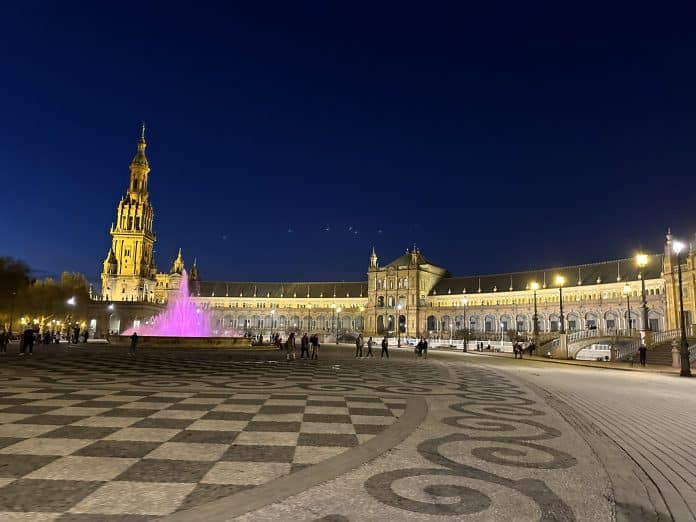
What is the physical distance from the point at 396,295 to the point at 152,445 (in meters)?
144

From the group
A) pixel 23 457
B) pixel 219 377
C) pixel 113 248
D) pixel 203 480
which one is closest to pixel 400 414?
pixel 203 480

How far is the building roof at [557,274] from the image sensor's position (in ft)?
357

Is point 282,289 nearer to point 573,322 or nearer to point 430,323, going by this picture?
point 430,323

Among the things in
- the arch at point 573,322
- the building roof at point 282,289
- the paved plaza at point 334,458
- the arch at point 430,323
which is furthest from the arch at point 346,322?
the paved plaza at point 334,458

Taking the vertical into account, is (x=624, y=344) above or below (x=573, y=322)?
below

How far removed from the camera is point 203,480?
619 cm

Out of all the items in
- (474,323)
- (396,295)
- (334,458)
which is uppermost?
(396,295)

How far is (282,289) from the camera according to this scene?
171750 millimetres

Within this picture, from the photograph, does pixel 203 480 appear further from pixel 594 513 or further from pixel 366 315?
pixel 366 315

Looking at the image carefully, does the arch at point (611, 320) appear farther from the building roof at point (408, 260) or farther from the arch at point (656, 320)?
the building roof at point (408, 260)

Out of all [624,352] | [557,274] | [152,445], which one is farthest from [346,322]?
[152,445]

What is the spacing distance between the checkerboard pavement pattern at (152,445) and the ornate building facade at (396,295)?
314ft

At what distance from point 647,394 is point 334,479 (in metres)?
16.5

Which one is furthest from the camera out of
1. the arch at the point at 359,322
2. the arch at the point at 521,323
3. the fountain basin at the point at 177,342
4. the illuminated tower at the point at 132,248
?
the arch at the point at 359,322
